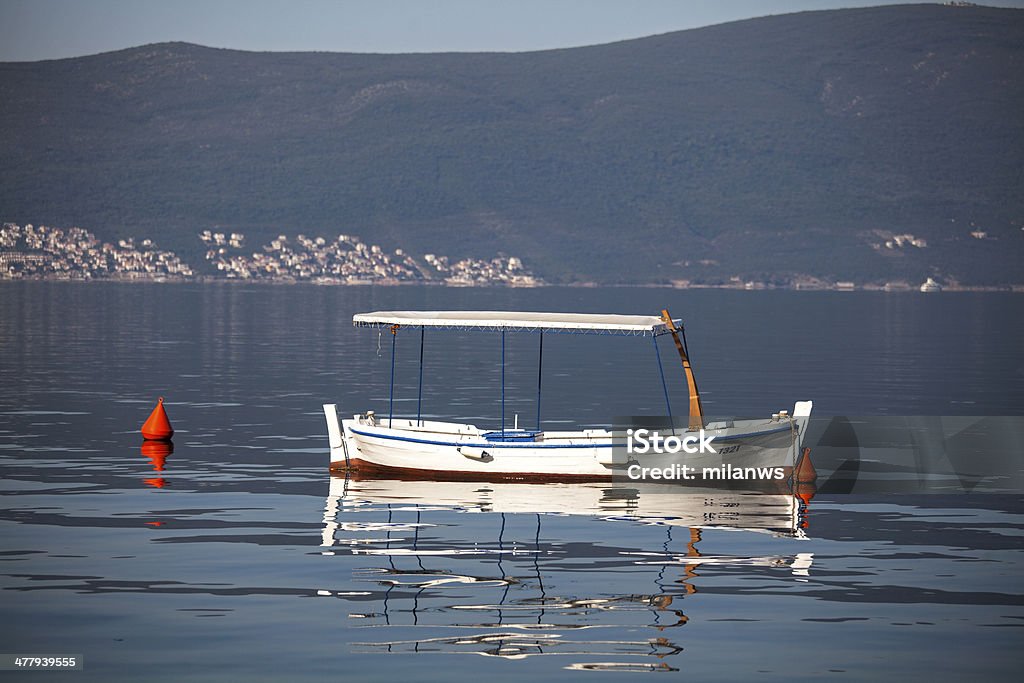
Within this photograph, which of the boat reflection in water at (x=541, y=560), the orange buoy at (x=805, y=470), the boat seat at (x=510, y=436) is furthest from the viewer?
the boat seat at (x=510, y=436)

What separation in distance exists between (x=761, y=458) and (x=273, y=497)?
43.9 feet

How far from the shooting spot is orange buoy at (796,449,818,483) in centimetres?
4650

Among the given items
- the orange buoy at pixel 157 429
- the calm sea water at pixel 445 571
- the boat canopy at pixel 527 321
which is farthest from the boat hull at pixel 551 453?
the orange buoy at pixel 157 429

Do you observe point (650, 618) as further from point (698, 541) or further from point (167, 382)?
point (167, 382)

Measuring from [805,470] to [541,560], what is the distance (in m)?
14.5

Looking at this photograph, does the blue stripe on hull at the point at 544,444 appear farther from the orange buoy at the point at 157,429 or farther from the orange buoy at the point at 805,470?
the orange buoy at the point at 157,429

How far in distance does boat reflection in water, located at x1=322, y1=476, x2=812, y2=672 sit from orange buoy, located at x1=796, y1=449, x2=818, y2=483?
190cm

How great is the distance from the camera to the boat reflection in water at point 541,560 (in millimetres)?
27203

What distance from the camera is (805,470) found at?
4666 cm

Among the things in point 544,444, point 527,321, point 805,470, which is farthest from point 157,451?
point 805,470

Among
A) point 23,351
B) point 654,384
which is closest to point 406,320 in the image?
point 654,384

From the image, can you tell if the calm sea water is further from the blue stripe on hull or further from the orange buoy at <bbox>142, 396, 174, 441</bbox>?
the blue stripe on hull

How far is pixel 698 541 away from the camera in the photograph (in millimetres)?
36656

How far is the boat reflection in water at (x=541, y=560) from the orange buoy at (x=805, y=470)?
1.90 metres
